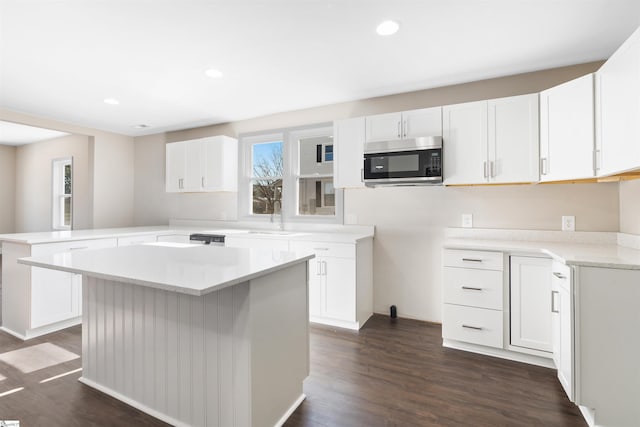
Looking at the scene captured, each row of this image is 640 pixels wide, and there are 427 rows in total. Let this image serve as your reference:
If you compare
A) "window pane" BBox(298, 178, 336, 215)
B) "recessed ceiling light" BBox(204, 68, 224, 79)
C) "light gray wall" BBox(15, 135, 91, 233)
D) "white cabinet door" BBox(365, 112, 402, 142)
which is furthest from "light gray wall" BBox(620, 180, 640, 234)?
"light gray wall" BBox(15, 135, 91, 233)

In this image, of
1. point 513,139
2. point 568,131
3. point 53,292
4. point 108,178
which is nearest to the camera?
point 568,131

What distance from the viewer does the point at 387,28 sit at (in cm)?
217

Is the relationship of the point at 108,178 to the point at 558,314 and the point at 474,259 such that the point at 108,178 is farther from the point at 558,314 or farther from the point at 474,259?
the point at 558,314

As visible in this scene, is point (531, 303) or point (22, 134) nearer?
point (531, 303)

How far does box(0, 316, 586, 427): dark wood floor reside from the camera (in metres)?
1.78

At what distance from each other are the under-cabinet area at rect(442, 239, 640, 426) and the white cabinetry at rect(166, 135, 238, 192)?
9.85 feet

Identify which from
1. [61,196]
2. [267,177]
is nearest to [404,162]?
[267,177]

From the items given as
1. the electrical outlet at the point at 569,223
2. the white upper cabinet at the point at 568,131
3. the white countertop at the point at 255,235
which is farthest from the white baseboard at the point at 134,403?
the electrical outlet at the point at 569,223

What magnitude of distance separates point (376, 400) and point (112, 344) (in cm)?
171

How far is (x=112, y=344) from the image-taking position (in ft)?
6.51

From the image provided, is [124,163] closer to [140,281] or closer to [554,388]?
[140,281]

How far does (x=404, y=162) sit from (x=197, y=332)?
223 centimetres

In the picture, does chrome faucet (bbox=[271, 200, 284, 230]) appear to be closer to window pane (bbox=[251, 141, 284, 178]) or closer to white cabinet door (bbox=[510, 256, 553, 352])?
window pane (bbox=[251, 141, 284, 178])

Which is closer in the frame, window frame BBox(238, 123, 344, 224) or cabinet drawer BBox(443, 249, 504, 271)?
cabinet drawer BBox(443, 249, 504, 271)
